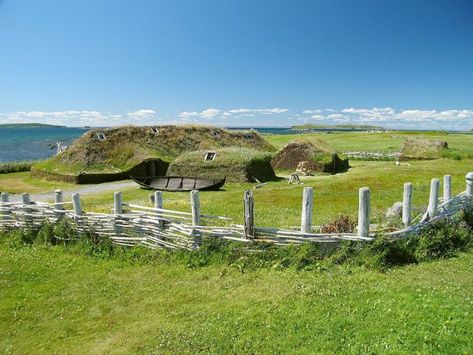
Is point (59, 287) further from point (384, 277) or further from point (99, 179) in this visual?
point (99, 179)

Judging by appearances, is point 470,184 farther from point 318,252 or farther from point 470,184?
point 318,252

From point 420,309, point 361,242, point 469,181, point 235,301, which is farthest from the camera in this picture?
point 469,181

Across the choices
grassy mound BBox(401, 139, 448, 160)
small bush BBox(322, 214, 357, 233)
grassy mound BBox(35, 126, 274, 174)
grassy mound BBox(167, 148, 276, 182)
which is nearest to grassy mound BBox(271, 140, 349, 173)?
grassy mound BBox(167, 148, 276, 182)

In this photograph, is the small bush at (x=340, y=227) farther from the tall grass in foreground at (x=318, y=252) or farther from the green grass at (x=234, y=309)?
the green grass at (x=234, y=309)

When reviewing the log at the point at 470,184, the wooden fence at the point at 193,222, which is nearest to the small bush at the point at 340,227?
the wooden fence at the point at 193,222

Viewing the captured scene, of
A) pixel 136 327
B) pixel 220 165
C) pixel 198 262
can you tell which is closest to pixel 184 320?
pixel 136 327

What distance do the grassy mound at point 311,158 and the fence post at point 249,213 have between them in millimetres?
27351

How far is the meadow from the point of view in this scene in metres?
6.71

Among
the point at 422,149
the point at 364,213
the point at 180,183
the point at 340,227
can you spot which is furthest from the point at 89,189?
the point at 422,149

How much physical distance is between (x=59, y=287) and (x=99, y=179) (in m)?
26.4

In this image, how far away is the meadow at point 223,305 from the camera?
6715mm

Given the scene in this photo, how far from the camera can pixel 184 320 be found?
26.6 feet

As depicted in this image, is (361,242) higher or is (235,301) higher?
(361,242)

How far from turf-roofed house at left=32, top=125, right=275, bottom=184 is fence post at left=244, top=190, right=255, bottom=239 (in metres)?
20.2
